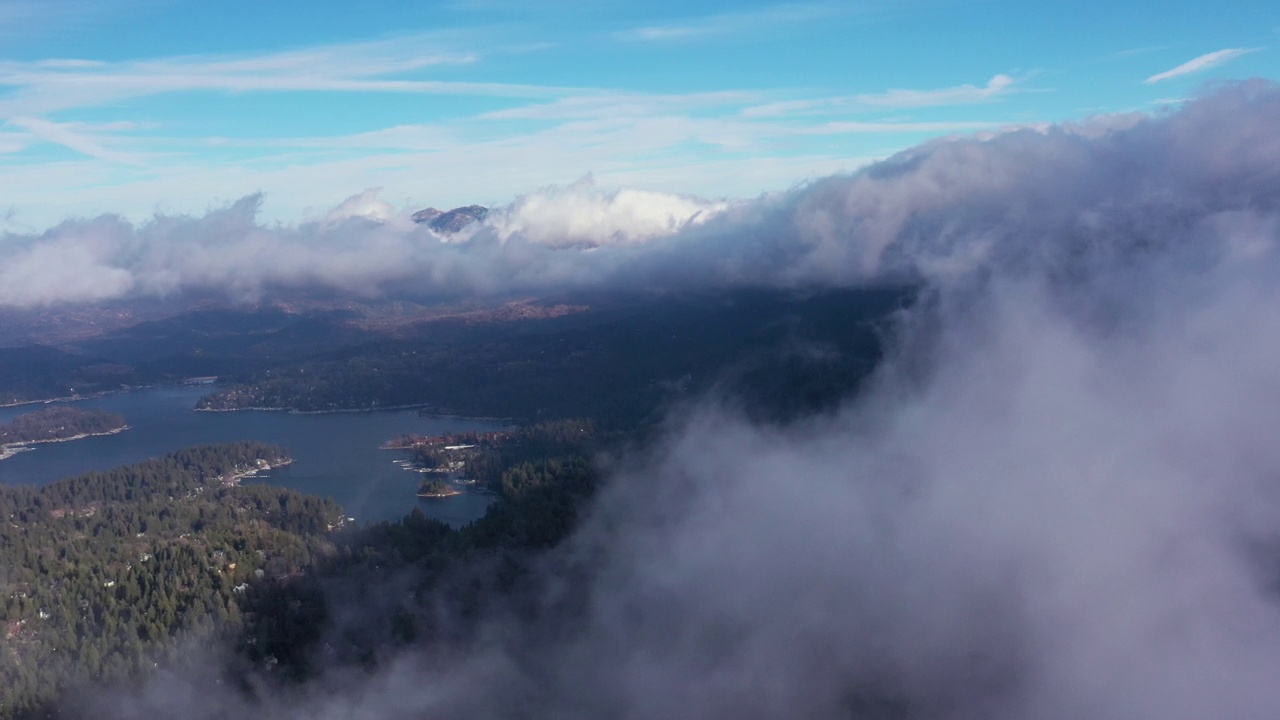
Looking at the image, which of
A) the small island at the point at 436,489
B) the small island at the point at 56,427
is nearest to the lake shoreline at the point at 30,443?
the small island at the point at 56,427

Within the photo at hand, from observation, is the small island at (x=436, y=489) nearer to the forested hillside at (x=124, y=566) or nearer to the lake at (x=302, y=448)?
the lake at (x=302, y=448)

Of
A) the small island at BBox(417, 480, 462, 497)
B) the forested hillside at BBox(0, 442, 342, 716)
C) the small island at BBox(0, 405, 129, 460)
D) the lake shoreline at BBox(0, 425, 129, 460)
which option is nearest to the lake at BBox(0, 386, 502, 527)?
the small island at BBox(417, 480, 462, 497)

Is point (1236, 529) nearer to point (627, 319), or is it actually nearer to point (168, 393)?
point (627, 319)

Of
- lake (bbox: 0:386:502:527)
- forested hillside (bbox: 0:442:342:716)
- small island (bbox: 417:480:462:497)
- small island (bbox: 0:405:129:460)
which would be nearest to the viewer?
forested hillside (bbox: 0:442:342:716)

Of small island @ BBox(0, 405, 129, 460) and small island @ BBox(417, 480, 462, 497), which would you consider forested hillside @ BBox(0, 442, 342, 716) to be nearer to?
→ small island @ BBox(417, 480, 462, 497)

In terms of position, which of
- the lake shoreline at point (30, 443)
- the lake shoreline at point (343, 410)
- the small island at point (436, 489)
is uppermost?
the lake shoreline at point (30, 443)
